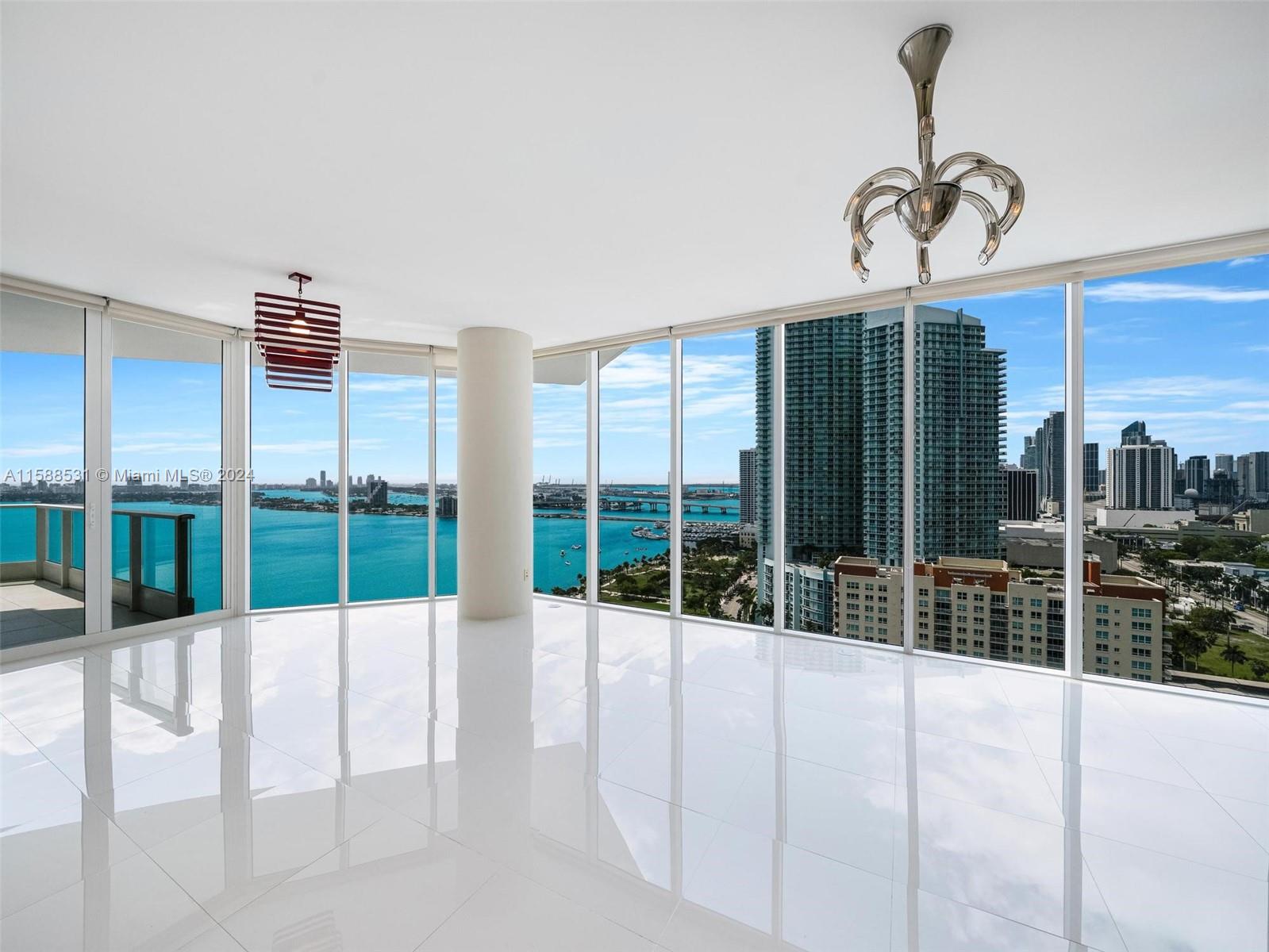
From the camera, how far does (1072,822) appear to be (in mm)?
2199

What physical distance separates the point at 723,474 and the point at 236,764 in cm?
426

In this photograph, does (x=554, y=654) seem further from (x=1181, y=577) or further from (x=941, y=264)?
(x=1181, y=577)

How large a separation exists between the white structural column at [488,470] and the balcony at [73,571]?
8.94 ft

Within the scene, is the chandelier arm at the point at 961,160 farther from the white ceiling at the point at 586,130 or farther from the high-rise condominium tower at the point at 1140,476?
the high-rise condominium tower at the point at 1140,476

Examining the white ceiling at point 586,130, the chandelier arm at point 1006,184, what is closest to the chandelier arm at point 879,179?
the chandelier arm at point 1006,184

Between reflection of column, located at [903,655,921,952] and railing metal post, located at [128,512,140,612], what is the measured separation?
6358 mm

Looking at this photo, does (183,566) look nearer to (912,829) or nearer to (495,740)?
(495,740)

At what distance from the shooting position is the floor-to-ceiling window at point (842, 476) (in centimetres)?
457

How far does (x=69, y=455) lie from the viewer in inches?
176

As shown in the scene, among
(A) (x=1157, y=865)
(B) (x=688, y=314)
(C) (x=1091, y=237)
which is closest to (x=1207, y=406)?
(C) (x=1091, y=237)

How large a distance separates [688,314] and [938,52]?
10.6 feet

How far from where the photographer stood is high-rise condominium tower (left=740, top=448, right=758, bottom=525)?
5199 millimetres

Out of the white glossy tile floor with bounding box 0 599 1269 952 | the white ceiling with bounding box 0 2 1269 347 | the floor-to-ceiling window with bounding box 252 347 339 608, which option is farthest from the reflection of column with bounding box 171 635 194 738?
the white ceiling with bounding box 0 2 1269 347

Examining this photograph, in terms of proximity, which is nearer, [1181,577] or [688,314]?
[1181,577]
